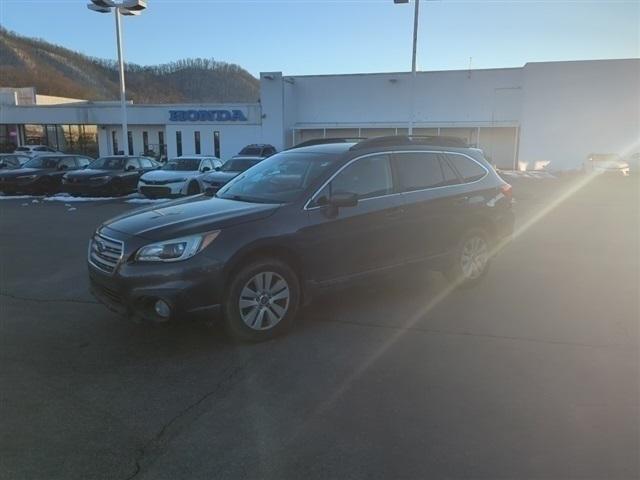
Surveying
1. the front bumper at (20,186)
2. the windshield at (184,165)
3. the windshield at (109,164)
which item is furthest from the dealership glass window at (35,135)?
the windshield at (184,165)

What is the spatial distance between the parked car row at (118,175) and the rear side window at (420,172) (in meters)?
10.8

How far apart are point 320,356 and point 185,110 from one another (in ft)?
112

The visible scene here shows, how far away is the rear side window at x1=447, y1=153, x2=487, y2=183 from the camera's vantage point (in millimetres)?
6426

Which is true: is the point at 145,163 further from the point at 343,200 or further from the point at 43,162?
the point at 343,200

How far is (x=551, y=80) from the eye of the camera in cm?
3086

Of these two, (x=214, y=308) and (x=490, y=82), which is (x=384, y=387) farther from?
(x=490, y=82)

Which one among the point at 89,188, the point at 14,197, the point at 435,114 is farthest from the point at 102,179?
the point at 435,114

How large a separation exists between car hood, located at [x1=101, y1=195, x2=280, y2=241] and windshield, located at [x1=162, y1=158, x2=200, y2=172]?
13.4 meters

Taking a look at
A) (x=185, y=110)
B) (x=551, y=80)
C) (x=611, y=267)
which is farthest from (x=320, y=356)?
(x=185, y=110)

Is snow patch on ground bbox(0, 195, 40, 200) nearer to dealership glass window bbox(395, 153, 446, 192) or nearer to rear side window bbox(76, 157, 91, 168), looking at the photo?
rear side window bbox(76, 157, 91, 168)

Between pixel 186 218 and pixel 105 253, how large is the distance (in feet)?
2.58

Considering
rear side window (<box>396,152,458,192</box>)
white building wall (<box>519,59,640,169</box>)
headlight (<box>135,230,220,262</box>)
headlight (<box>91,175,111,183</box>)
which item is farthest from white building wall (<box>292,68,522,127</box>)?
headlight (<box>135,230,220,262</box>)

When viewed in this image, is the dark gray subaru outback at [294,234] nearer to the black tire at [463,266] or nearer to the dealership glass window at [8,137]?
the black tire at [463,266]

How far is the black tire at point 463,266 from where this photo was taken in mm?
6344
